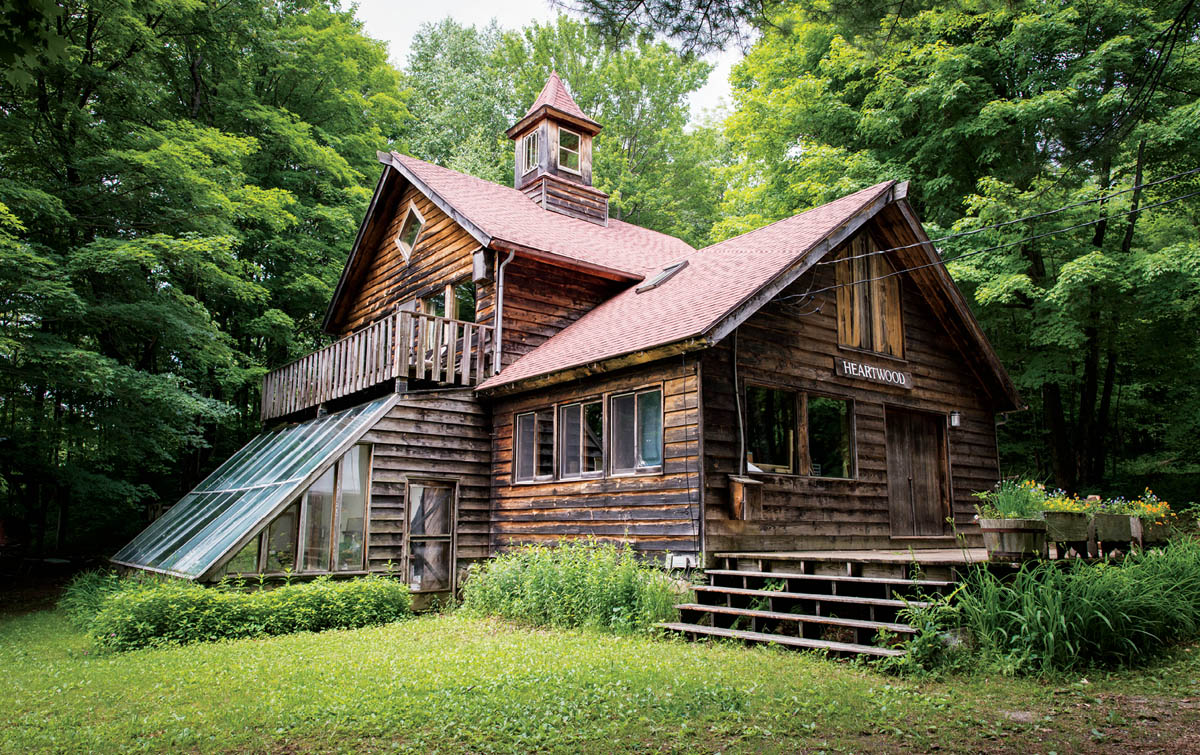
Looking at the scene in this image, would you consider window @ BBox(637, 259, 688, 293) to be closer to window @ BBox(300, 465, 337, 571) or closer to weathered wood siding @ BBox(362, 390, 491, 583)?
weathered wood siding @ BBox(362, 390, 491, 583)

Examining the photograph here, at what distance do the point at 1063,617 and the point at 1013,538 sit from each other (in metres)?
0.73

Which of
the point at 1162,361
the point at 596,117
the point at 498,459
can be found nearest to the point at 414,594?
the point at 498,459

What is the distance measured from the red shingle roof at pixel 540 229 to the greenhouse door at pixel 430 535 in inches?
180

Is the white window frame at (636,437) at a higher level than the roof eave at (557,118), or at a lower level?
lower

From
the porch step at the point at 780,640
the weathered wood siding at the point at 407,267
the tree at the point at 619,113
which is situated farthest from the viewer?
the tree at the point at 619,113

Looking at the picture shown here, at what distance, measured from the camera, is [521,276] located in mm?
14680

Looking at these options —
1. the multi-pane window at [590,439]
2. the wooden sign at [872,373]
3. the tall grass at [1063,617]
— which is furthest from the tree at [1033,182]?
the tall grass at [1063,617]

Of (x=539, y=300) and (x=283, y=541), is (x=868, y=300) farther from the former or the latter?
(x=283, y=541)

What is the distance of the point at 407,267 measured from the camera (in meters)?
17.6

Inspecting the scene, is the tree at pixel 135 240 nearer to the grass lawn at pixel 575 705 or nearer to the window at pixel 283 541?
the window at pixel 283 541

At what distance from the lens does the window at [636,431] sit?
10.6m

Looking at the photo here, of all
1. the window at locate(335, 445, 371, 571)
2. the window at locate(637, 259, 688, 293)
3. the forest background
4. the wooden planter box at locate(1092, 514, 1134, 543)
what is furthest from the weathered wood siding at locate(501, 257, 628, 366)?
the wooden planter box at locate(1092, 514, 1134, 543)

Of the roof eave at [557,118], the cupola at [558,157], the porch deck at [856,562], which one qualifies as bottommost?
the porch deck at [856,562]

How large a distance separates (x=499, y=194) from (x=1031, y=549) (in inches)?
558
